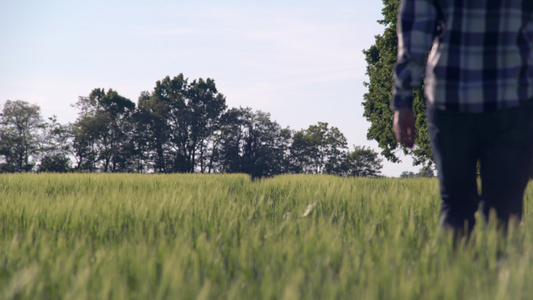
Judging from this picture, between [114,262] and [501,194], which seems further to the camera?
[501,194]

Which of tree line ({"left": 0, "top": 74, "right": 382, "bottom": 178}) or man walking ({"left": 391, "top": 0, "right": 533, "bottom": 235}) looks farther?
tree line ({"left": 0, "top": 74, "right": 382, "bottom": 178})

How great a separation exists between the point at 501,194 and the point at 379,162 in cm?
6737

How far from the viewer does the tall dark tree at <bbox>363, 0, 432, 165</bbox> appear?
19.1 m

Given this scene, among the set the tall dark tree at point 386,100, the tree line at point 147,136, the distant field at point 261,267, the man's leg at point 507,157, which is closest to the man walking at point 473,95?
the man's leg at point 507,157

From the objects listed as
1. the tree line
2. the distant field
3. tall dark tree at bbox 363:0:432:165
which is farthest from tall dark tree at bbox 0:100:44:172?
the distant field

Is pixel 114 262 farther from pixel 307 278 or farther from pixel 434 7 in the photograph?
pixel 434 7

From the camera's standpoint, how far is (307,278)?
2137 millimetres

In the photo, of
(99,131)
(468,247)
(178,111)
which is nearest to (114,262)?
(468,247)

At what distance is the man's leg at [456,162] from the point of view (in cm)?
250

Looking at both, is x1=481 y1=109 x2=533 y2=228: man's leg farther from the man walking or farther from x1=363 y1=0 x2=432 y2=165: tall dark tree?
x1=363 y1=0 x2=432 y2=165: tall dark tree

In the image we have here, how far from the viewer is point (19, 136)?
167 ft

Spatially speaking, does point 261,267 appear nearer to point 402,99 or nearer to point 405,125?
point 405,125

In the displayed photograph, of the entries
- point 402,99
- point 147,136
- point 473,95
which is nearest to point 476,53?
point 473,95

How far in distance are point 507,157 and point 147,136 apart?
173ft
